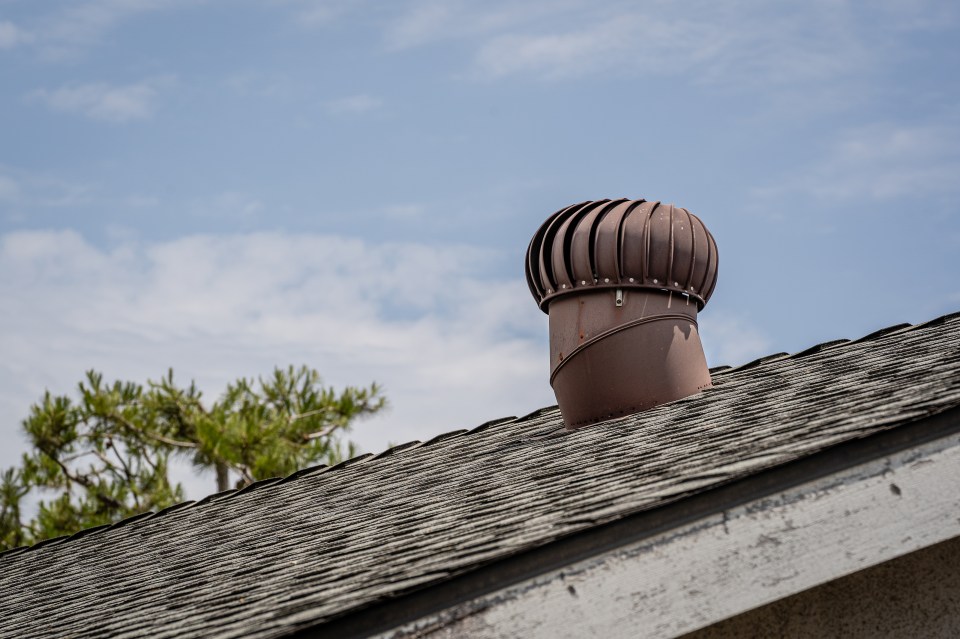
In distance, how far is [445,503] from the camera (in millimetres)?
4898

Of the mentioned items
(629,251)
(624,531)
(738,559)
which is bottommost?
(738,559)

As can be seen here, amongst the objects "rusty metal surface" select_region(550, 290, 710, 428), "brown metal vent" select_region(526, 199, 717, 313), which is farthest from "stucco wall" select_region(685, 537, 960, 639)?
"brown metal vent" select_region(526, 199, 717, 313)

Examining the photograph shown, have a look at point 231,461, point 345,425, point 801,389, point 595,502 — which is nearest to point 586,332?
point 801,389

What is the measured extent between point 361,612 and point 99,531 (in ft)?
18.4

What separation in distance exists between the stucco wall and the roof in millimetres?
500

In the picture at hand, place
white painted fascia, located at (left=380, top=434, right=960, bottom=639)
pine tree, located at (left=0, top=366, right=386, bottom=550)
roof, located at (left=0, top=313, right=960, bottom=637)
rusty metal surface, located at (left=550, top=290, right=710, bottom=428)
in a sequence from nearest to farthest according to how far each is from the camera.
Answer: white painted fascia, located at (left=380, top=434, right=960, bottom=639) < roof, located at (left=0, top=313, right=960, bottom=637) < rusty metal surface, located at (left=550, top=290, right=710, bottom=428) < pine tree, located at (left=0, top=366, right=386, bottom=550)

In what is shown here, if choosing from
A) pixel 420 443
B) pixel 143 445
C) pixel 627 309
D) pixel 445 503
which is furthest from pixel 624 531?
pixel 143 445

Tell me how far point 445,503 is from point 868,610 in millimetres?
1943

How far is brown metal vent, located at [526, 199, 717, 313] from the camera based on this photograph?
20.7 feet

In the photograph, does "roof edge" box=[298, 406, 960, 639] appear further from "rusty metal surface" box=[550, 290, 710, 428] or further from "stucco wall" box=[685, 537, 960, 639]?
"rusty metal surface" box=[550, 290, 710, 428]

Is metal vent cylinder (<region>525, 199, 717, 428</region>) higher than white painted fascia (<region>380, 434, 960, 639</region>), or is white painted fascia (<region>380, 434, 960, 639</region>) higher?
metal vent cylinder (<region>525, 199, 717, 428</region>)

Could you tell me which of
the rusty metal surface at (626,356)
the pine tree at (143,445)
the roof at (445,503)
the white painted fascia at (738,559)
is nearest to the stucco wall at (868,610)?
the white painted fascia at (738,559)

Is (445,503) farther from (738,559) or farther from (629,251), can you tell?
(629,251)

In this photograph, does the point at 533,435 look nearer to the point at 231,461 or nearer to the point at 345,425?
the point at 231,461
